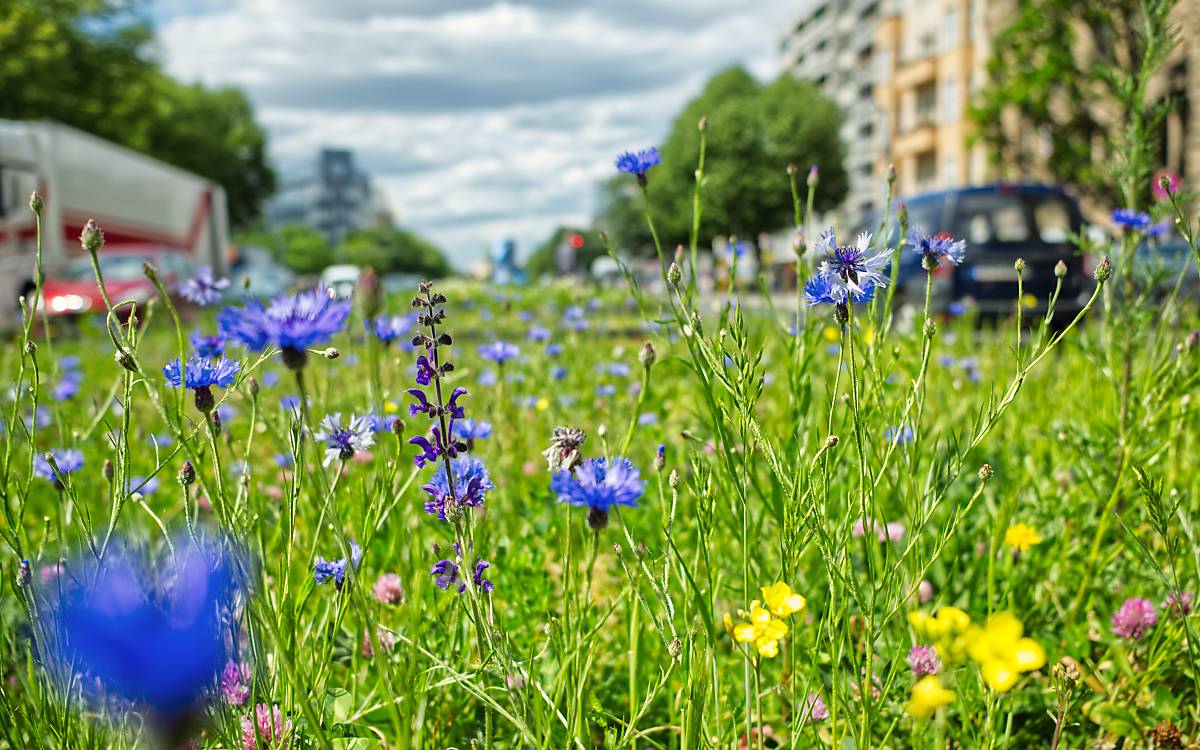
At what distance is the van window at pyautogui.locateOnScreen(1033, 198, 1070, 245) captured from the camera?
7.42 meters

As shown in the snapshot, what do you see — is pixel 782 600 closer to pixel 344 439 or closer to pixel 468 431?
pixel 344 439

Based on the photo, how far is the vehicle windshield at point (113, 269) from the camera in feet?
34.7

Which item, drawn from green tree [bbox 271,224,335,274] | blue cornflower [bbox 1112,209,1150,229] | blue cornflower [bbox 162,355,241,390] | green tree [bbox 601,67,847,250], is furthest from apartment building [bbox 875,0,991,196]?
green tree [bbox 271,224,335,274]

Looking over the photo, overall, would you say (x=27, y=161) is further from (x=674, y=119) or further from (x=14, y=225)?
(x=674, y=119)

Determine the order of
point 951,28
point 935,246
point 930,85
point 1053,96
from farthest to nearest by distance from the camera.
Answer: point 930,85
point 951,28
point 1053,96
point 935,246

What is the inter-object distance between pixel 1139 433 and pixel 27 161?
Answer: 1355 cm

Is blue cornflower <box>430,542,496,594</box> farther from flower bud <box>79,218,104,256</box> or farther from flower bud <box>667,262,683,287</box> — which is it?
flower bud <box>79,218,104,256</box>

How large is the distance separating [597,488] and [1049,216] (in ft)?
27.4

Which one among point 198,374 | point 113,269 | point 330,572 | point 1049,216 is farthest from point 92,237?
point 113,269

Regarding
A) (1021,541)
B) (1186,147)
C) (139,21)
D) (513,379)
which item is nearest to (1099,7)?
(1186,147)

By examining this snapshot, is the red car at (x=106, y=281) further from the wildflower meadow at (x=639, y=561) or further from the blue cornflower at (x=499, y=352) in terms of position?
the wildflower meadow at (x=639, y=561)

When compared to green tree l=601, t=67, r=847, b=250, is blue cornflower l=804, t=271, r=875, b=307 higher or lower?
lower

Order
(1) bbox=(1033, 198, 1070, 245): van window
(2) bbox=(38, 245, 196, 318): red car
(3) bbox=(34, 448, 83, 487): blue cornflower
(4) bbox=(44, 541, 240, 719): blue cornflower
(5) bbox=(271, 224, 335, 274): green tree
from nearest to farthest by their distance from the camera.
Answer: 1. (4) bbox=(44, 541, 240, 719): blue cornflower
2. (3) bbox=(34, 448, 83, 487): blue cornflower
3. (1) bbox=(1033, 198, 1070, 245): van window
4. (2) bbox=(38, 245, 196, 318): red car
5. (5) bbox=(271, 224, 335, 274): green tree

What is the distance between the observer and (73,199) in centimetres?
1304
